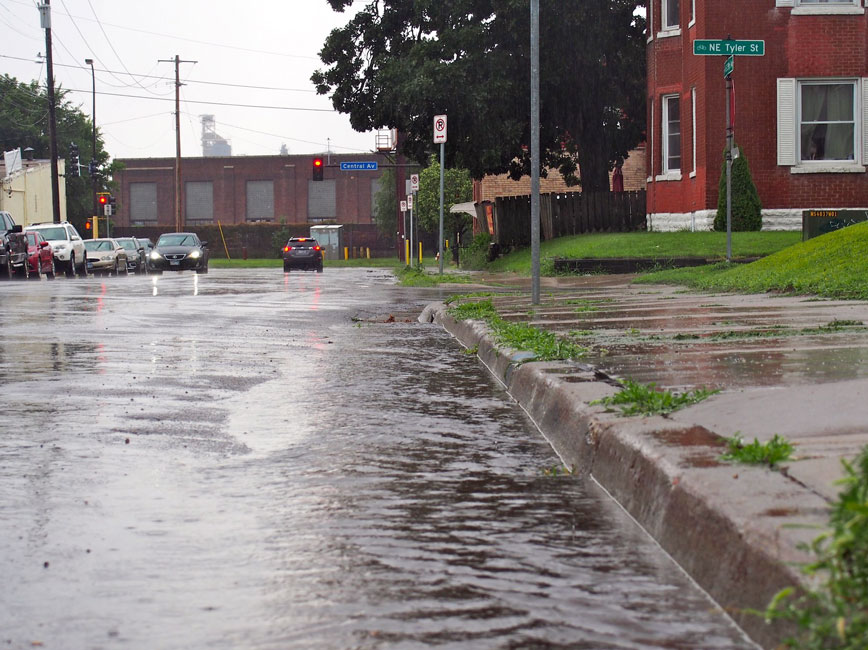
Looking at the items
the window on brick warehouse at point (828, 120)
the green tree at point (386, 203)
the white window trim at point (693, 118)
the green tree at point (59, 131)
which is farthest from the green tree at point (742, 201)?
the green tree at point (59, 131)

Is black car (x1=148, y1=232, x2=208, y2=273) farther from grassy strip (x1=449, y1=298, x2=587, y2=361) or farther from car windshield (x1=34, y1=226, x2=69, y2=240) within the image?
grassy strip (x1=449, y1=298, x2=587, y2=361)

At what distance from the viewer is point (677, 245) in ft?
82.6

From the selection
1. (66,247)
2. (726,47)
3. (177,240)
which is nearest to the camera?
(726,47)

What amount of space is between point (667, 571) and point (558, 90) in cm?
3114

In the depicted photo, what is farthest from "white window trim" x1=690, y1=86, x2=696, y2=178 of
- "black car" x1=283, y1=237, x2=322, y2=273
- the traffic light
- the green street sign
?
the traffic light

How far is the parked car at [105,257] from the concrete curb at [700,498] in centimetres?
4312

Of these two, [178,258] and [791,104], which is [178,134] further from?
[791,104]

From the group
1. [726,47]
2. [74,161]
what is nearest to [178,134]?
[74,161]

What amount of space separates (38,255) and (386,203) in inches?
1752

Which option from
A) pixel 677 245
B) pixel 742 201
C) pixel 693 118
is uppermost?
pixel 693 118

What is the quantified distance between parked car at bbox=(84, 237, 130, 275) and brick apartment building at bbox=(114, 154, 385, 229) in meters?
41.7

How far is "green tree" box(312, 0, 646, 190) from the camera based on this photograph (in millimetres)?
32469

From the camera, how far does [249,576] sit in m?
3.92

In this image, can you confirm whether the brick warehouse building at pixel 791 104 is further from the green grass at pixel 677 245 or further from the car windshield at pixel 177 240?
the car windshield at pixel 177 240
